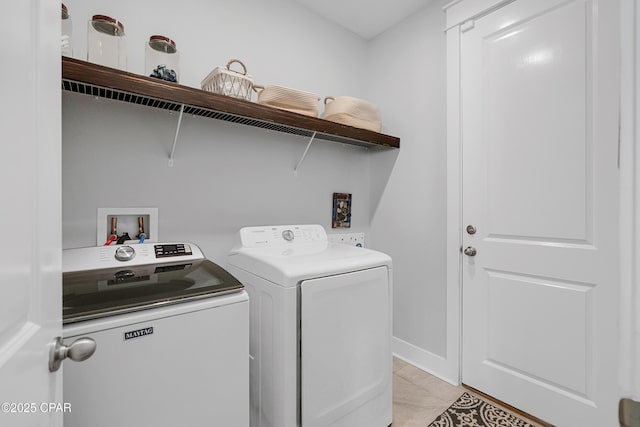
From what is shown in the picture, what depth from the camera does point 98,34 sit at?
1.30 m

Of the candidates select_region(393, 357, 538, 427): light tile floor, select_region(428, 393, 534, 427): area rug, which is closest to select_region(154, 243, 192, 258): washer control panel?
select_region(393, 357, 538, 427): light tile floor

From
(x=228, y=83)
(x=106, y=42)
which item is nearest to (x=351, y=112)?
(x=228, y=83)

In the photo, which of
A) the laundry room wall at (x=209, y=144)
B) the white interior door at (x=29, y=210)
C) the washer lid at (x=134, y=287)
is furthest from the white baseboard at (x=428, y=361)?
the white interior door at (x=29, y=210)

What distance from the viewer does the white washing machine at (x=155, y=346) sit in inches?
33.3

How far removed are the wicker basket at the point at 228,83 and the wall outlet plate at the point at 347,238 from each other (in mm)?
1222

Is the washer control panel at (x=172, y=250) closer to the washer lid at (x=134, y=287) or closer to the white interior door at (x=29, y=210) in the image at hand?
the washer lid at (x=134, y=287)

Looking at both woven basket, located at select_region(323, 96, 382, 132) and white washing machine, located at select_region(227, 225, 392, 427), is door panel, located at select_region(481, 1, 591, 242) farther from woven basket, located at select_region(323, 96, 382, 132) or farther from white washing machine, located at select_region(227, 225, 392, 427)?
white washing machine, located at select_region(227, 225, 392, 427)

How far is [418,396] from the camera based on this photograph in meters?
1.84

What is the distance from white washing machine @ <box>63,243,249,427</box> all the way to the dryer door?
29 cm

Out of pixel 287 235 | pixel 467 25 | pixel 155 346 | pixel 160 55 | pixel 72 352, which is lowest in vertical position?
pixel 155 346

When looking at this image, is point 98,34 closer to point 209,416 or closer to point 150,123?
point 150,123

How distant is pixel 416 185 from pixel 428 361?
127cm

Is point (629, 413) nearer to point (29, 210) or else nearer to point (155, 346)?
Result: point (29, 210)

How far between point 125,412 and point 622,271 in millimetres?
1209
